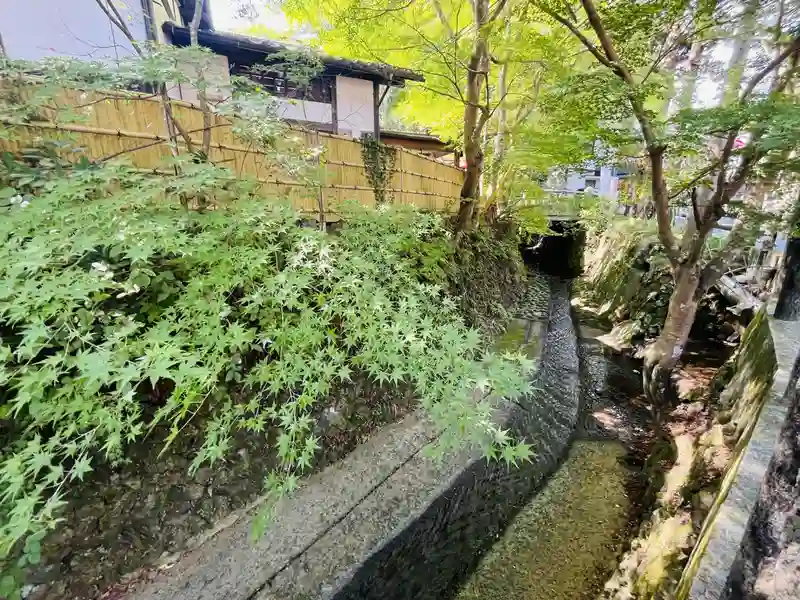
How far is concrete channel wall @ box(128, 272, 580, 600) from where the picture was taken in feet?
9.61

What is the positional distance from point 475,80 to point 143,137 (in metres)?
5.70

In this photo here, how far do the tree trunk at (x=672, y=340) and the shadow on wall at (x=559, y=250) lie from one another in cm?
1204

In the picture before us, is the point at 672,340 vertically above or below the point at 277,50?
below

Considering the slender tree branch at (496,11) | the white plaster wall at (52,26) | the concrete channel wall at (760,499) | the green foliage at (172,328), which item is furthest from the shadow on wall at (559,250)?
the white plaster wall at (52,26)

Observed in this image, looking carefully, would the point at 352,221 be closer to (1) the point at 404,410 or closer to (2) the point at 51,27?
(1) the point at 404,410

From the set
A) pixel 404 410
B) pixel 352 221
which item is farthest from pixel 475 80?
pixel 404 410

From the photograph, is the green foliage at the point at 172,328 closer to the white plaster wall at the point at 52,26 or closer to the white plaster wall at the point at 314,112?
the white plaster wall at the point at 52,26

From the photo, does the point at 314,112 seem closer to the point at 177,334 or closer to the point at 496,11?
the point at 496,11

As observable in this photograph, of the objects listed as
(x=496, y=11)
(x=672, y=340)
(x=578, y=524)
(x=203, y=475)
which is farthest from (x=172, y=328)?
(x=672, y=340)

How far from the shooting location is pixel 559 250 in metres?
19.9

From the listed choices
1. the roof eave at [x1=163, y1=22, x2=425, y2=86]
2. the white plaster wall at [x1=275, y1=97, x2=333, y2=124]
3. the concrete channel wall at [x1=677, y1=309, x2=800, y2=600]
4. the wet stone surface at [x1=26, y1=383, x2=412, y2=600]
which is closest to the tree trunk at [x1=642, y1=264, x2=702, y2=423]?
the concrete channel wall at [x1=677, y1=309, x2=800, y2=600]

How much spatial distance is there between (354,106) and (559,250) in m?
14.5

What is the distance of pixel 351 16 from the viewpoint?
6520mm

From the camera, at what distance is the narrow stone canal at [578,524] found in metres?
3.62
